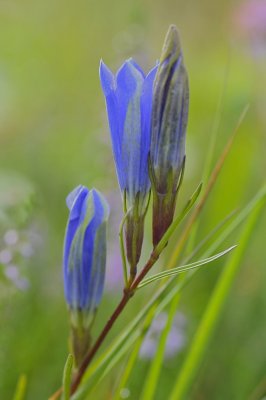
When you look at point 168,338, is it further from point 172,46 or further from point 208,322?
point 172,46

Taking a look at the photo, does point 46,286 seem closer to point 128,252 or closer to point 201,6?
point 128,252

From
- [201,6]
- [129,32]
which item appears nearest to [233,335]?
[129,32]

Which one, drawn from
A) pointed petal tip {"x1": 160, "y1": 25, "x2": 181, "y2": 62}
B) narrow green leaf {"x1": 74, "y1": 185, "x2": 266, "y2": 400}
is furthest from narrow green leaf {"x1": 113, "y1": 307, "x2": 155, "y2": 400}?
pointed petal tip {"x1": 160, "y1": 25, "x2": 181, "y2": 62}

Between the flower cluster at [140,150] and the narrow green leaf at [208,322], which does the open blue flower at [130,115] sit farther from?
the narrow green leaf at [208,322]

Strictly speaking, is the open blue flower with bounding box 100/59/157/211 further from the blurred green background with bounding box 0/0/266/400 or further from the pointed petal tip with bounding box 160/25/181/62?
the blurred green background with bounding box 0/0/266/400

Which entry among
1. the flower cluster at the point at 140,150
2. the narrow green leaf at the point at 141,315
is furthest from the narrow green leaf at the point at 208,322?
the flower cluster at the point at 140,150

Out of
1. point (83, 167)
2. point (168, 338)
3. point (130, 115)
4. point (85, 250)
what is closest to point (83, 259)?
point (85, 250)
